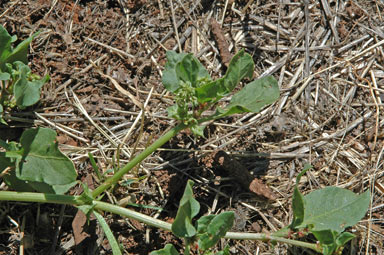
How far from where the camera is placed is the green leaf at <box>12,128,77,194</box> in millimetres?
2629

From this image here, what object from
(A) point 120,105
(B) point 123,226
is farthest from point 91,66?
(B) point 123,226

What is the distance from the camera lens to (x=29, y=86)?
285 cm

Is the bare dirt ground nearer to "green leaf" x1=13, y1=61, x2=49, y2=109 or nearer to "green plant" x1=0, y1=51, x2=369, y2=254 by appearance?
"green plant" x1=0, y1=51, x2=369, y2=254

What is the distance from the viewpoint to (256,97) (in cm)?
294

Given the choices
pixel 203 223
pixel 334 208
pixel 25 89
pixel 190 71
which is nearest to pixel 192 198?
pixel 203 223

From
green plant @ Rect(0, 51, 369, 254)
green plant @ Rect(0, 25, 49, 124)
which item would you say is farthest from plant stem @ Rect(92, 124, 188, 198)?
green plant @ Rect(0, 25, 49, 124)

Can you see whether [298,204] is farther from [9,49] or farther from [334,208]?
[9,49]

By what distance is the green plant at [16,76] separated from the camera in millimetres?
2777

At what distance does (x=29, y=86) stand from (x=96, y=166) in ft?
2.23

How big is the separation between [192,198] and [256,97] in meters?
0.82

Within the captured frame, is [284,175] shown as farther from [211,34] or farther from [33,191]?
[33,191]

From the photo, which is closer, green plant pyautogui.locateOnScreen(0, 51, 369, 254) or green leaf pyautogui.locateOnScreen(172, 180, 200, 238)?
green leaf pyautogui.locateOnScreen(172, 180, 200, 238)

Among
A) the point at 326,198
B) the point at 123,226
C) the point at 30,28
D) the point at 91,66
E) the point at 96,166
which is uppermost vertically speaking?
the point at 30,28

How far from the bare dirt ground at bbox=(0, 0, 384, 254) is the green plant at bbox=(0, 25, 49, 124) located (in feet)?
1.02
